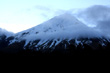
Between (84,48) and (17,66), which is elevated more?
(84,48)

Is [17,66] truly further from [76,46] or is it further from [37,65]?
[76,46]

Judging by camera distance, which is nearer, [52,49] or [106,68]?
[106,68]

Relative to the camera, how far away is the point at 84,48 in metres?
188

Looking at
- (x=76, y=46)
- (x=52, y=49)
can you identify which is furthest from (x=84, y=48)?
(x=52, y=49)

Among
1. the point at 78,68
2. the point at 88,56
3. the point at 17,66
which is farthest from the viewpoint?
the point at 88,56

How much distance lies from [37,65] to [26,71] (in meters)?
18.4

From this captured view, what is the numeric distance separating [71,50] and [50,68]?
2388 inches

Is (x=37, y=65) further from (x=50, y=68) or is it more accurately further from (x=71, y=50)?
(x=71, y=50)

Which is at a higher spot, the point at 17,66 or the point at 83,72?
the point at 17,66

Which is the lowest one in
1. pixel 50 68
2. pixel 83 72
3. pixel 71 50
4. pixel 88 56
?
pixel 83 72

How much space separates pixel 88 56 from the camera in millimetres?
158625

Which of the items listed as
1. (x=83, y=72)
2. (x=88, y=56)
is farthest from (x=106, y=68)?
(x=88, y=56)

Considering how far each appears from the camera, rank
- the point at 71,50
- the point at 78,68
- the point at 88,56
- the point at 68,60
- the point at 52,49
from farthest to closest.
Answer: the point at 52,49
the point at 71,50
the point at 88,56
the point at 68,60
the point at 78,68

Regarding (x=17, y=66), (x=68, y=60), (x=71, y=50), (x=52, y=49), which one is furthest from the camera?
(x=52, y=49)
